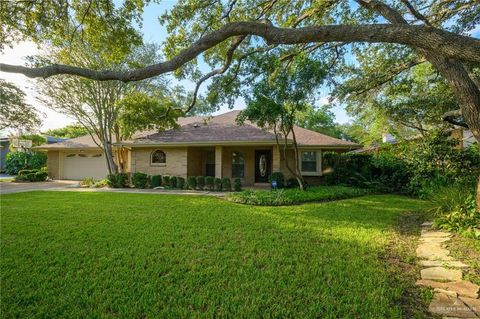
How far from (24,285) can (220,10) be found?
29.2 feet

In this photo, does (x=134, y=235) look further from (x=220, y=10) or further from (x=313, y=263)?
(x=220, y=10)

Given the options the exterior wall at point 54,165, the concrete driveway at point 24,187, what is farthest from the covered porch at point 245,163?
the exterior wall at point 54,165

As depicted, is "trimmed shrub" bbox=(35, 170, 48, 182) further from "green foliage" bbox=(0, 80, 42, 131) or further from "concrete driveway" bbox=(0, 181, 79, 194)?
"green foliage" bbox=(0, 80, 42, 131)

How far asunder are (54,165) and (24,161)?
6294mm

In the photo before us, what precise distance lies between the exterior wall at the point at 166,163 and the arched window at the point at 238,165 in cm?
295

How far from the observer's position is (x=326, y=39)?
143 inches

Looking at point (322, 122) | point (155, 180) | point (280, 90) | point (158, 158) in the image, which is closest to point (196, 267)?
point (280, 90)

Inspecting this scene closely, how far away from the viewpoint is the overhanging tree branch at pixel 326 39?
307 centimetres

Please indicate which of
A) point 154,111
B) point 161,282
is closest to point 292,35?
point 161,282

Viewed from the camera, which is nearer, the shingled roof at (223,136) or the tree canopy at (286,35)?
the tree canopy at (286,35)

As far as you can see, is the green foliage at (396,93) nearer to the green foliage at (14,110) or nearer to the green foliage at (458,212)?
the green foliage at (458,212)

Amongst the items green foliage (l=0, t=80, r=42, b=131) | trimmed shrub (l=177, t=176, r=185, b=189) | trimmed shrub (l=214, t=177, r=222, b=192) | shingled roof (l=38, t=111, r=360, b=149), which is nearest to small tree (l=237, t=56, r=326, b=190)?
A: shingled roof (l=38, t=111, r=360, b=149)

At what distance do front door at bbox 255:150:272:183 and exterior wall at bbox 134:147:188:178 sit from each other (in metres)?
4.31

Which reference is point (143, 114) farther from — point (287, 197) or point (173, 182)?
point (287, 197)
